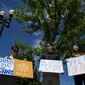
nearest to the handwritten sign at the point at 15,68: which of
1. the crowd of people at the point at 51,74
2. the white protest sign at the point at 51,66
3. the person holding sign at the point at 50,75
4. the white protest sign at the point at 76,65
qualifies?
the crowd of people at the point at 51,74

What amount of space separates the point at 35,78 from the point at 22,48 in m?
2.14

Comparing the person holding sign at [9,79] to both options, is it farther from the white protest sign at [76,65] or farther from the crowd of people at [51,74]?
the white protest sign at [76,65]

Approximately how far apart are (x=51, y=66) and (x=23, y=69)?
0.89 m

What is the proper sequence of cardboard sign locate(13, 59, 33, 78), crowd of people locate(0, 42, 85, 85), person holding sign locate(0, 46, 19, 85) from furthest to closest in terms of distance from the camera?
1. cardboard sign locate(13, 59, 33, 78)
2. crowd of people locate(0, 42, 85, 85)
3. person holding sign locate(0, 46, 19, 85)

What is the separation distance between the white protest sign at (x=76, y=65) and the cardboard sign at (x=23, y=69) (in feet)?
4.16

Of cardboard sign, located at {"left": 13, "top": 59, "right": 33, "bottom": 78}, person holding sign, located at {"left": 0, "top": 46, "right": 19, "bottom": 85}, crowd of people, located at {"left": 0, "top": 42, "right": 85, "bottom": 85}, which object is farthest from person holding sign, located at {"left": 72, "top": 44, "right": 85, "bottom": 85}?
person holding sign, located at {"left": 0, "top": 46, "right": 19, "bottom": 85}

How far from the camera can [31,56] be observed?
16.9 meters

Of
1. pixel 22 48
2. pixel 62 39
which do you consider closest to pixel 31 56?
pixel 22 48

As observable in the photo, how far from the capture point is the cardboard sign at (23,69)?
8.18 m

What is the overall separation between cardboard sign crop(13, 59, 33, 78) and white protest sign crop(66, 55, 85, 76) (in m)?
1.27

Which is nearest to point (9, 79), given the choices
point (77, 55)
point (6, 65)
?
point (6, 65)

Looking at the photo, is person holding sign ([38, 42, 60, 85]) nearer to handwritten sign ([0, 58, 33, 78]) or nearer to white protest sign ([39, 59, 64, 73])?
white protest sign ([39, 59, 64, 73])

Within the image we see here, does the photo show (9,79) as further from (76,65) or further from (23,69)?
(76,65)

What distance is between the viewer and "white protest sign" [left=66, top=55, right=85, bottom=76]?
8.20 m
